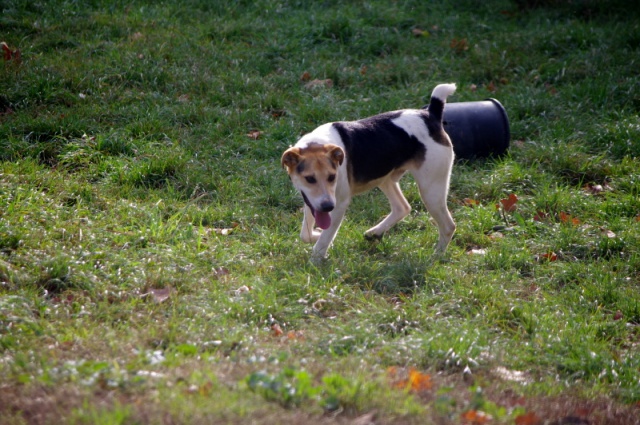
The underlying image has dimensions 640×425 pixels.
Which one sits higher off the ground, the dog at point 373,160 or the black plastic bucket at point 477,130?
the dog at point 373,160

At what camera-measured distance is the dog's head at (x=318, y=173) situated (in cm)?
537

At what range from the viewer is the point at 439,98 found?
5.98m

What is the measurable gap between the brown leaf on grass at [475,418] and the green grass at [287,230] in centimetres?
9

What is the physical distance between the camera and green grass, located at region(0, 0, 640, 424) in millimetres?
3617

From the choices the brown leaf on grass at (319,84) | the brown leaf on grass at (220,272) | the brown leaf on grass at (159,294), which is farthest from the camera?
the brown leaf on grass at (319,84)

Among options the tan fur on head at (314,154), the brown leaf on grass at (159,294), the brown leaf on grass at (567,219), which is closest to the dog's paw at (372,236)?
the tan fur on head at (314,154)

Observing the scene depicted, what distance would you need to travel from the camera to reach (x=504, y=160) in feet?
24.8

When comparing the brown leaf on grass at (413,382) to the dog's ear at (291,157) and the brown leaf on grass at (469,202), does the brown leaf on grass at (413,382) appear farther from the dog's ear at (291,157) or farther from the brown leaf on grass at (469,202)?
the brown leaf on grass at (469,202)

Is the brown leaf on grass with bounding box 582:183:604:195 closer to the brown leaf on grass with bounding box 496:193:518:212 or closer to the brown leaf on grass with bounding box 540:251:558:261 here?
the brown leaf on grass with bounding box 496:193:518:212

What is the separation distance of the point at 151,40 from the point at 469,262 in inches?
227

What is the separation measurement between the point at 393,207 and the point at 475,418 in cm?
322

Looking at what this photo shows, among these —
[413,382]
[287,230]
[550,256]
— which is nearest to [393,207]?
[287,230]

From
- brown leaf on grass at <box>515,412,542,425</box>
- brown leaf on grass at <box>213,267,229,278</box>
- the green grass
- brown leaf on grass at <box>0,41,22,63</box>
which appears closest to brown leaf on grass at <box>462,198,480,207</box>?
the green grass

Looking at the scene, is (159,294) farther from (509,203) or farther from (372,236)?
(509,203)
